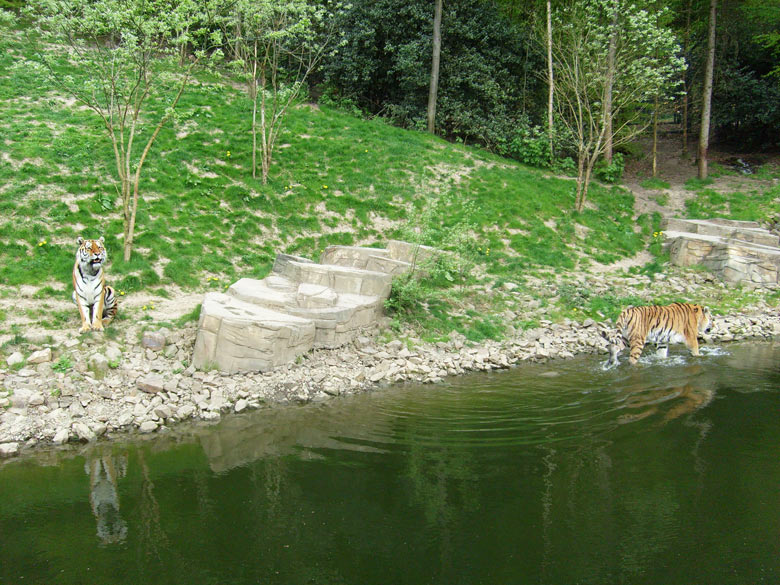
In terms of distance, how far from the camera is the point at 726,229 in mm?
19750

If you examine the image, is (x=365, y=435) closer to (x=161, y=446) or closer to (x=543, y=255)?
(x=161, y=446)

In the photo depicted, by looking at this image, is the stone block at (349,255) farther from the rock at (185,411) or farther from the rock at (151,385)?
the rock at (185,411)

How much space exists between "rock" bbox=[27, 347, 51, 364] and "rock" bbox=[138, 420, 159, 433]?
2459 millimetres

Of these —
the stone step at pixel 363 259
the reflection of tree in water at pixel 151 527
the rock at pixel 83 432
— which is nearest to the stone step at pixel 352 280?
the stone step at pixel 363 259

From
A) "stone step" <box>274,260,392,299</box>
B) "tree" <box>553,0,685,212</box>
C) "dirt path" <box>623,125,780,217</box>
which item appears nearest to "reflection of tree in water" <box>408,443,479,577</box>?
"stone step" <box>274,260,392,299</box>

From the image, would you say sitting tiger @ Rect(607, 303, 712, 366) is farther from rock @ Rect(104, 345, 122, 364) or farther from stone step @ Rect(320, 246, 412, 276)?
rock @ Rect(104, 345, 122, 364)

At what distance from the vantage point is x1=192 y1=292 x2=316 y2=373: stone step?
440 inches

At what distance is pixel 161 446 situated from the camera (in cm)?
927

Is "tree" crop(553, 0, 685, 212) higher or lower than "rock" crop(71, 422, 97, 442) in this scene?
higher

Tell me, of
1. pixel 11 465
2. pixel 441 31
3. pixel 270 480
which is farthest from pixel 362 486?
pixel 441 31

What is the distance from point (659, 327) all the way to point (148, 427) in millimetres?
10490

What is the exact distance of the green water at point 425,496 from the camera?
6.51 meters

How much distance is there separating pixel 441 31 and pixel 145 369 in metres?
21.2

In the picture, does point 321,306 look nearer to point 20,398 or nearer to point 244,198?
point 20,398
